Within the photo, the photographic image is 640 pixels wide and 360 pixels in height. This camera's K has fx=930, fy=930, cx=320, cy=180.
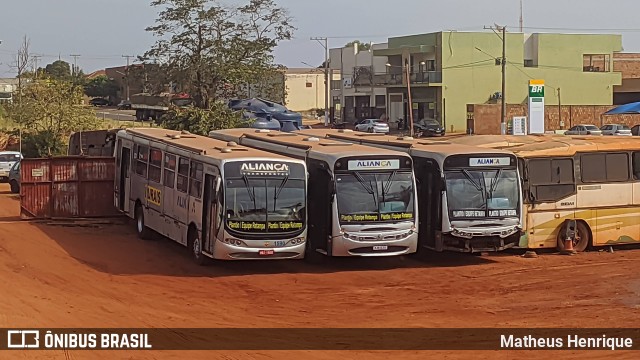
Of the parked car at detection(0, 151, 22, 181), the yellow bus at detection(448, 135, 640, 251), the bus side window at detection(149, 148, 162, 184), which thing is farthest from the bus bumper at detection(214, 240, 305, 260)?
the parked car at detection(0, 151, 22, 181)

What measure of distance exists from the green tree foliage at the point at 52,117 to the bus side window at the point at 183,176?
79.8 feet

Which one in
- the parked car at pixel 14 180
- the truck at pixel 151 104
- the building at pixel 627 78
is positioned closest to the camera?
the parked car at pixel 14 180

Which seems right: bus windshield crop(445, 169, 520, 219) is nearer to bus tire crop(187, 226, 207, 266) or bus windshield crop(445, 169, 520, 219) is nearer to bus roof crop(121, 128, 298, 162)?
bus roof crop(121, 128, 298, 162)

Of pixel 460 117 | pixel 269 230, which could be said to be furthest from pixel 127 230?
pixel 460 117

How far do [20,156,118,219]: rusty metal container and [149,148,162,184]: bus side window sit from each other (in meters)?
3.76

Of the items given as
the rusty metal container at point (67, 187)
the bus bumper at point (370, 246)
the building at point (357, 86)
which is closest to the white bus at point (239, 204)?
the bus bumper at point (370, 246)

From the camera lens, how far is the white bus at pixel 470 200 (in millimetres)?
20453

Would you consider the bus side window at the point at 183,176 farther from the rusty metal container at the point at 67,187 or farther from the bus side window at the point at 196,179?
the rusty metal container at the point at 67,187

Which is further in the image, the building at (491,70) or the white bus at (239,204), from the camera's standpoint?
the building at (491,70)

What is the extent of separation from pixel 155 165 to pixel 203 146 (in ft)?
8.55

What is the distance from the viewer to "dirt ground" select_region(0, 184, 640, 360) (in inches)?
565

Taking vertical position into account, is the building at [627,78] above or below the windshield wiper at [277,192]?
above

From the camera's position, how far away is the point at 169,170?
23.0 metres

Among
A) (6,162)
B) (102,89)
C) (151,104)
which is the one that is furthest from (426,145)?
(102,89)
